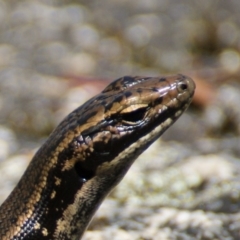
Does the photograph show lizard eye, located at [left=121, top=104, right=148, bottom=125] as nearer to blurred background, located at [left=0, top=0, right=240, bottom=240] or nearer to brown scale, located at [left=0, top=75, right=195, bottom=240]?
brown scale, located at [left=0, top=75, right=195, bottom=240]

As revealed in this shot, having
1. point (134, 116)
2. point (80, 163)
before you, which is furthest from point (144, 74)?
point (80, 163)

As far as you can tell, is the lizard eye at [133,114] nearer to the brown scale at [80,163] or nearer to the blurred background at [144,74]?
the brown scale at [80,163]

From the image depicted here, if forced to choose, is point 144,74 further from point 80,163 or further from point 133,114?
point 80,163

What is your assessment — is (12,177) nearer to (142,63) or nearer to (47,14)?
(142,63)

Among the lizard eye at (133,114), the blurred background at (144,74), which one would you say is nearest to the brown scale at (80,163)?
the lizard eye at (133,114)

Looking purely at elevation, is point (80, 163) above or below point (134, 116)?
below

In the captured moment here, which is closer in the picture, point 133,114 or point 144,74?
point 133,114

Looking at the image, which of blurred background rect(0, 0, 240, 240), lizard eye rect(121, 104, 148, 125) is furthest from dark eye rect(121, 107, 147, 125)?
blurred background rect(0, 0, 240, 240)

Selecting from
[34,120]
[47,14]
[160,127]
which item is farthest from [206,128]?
[47,14]
